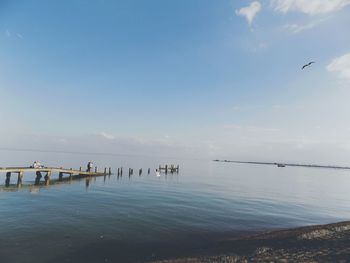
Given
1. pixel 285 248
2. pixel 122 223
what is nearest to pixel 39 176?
pixel 122 223

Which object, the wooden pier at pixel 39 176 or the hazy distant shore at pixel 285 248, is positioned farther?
the wooden pier at pixel 39 176

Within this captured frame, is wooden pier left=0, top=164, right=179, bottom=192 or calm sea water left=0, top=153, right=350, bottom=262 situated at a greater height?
wooden pier left=0, top=164, right=179, bottom=192

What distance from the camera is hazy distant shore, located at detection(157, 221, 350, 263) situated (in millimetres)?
14047

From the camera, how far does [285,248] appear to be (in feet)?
52.2

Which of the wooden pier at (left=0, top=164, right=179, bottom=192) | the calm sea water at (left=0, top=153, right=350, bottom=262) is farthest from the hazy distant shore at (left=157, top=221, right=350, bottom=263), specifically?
the wooden pier at (left=0, top=164, right=179, bottom=192)

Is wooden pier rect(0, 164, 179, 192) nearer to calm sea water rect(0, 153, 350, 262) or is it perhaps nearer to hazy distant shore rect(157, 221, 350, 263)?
calm sea water rect(0, 153, 350, 262)

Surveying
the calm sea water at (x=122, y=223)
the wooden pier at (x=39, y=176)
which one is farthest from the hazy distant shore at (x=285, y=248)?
the wooden pier at (x=39, y=176)

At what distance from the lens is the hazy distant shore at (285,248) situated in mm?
14047

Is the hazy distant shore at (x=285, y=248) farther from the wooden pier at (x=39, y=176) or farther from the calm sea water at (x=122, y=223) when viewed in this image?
the wooden pier at (x=39, y=176)

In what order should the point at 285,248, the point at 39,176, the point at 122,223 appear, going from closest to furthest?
1. the point at 285,248
2. the point at 122,223
3. the point at 39,176

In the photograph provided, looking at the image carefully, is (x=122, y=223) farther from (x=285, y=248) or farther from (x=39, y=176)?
(x=39, y=176)

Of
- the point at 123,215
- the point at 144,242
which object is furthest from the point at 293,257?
the point at 123,215

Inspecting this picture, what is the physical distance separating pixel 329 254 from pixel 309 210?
23.3 metres

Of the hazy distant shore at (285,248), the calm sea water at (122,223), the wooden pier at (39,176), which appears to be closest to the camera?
the hazy distant shore at (285,248)
